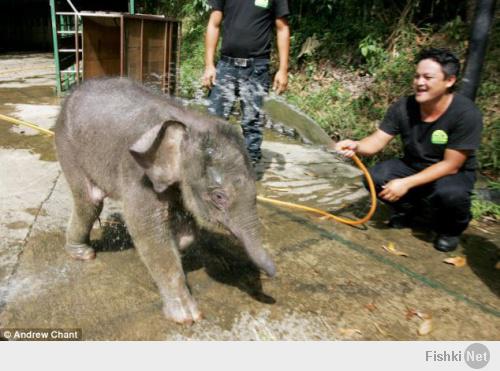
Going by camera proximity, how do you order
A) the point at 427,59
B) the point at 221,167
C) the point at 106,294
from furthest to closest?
the point at 427,59 < the point at 106,294 < the point at 221,167

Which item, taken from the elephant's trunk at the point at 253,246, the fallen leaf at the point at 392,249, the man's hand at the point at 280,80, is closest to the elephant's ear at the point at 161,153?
the elephant's trunk at the point at 253,246

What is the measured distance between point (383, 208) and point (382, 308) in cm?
207

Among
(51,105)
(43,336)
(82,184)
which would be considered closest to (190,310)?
(43,336)

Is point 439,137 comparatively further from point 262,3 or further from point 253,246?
point 262,3

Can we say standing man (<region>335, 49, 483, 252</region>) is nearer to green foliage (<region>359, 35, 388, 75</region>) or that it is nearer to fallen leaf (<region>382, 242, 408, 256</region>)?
fallen leaf (<region>382, 242, 408, 256</region>)

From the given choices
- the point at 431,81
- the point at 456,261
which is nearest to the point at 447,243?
the point at 456,261

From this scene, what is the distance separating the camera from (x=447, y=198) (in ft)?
13.3

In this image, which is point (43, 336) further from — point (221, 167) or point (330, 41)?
point (330, 41)

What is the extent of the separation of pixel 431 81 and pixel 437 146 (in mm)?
637

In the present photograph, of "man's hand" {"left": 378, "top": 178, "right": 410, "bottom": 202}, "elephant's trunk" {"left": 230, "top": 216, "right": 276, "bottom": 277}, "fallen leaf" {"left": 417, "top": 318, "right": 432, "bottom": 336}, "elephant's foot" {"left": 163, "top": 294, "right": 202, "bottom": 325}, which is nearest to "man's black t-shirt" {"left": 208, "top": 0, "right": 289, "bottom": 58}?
"man's hand" {"left": 378, "top": 178, "right": 410, "bottom": 202}

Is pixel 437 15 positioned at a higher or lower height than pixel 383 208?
higher

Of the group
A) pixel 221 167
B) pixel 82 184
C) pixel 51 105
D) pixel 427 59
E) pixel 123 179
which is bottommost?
pixel 51 105

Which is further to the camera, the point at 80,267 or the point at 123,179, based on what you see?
the point at 80,267

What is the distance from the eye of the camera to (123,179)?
3082mm
